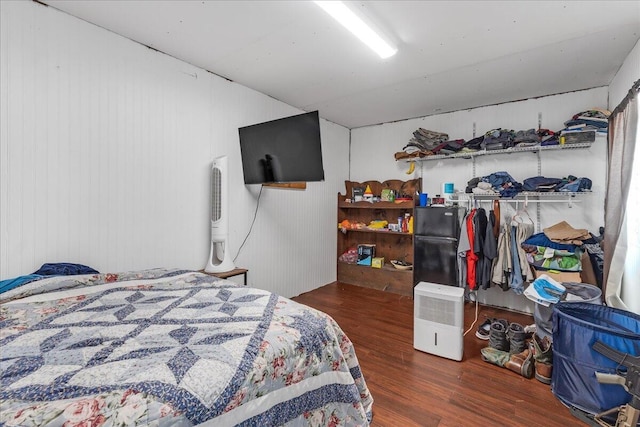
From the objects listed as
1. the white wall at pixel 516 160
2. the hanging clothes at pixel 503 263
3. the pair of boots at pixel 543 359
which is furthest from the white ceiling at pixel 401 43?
the pair of boots at pixel 543 359

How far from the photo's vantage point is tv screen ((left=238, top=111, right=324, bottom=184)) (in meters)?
2.47

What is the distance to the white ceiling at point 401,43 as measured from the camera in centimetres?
194

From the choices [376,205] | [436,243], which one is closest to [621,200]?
[436,243]

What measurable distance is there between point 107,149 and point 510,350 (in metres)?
3.59

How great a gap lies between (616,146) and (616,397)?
1.94 m

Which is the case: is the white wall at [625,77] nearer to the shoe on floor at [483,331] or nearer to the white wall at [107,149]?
the shoe on floor at [483,331]

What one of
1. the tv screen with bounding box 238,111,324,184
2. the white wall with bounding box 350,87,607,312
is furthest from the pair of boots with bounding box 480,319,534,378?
the tv screen with bounding box 238,111,324,184

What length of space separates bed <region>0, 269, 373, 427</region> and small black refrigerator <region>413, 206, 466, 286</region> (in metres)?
2.46

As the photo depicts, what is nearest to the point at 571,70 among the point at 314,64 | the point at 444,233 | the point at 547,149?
the point at 547,149

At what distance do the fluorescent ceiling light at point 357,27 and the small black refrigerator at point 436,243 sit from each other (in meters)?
2.09

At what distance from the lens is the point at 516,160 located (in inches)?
139

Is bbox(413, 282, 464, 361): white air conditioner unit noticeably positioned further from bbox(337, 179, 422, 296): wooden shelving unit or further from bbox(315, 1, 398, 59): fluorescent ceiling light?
bbox(315, 1, 398, 59): fluorescent ceiling light

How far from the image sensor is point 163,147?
2543 mm

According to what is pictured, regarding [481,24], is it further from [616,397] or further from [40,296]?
[40,296]
